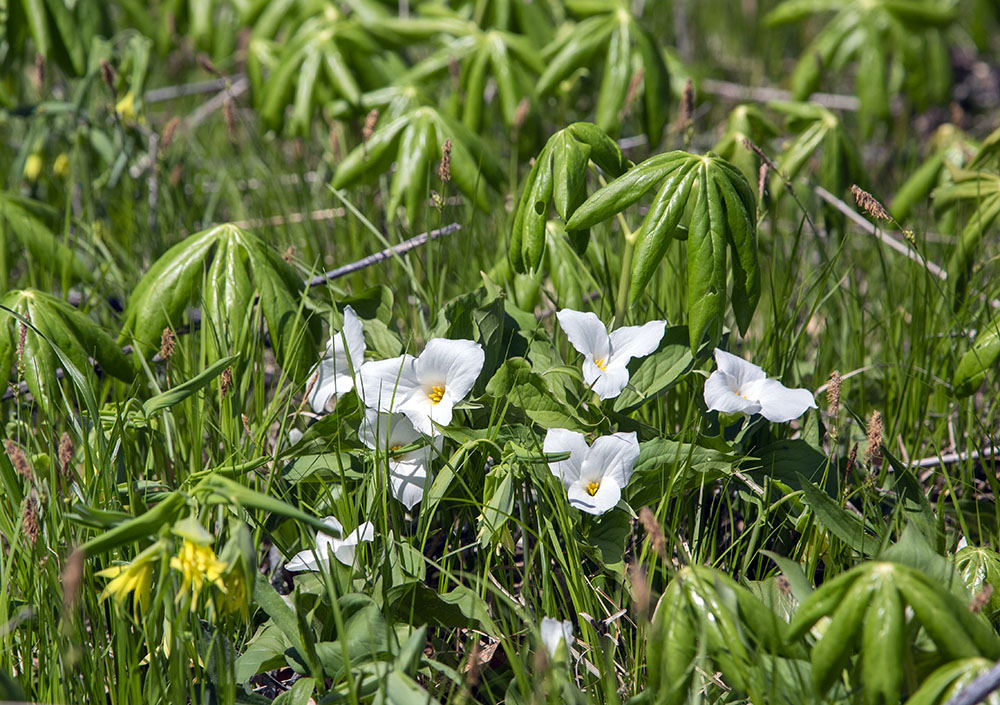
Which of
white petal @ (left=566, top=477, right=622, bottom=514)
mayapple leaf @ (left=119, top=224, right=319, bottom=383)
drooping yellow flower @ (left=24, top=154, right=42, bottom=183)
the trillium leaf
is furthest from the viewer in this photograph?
drooping yellow flower @ (left=24, top=154, right=42, bottom=183)

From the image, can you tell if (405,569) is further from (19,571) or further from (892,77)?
(892,77)

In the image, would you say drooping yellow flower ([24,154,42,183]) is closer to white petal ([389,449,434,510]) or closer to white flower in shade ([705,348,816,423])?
white petal ([389,449,434,510])

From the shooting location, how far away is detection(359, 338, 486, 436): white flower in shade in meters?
1.47

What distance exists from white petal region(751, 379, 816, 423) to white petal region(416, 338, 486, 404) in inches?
20.4

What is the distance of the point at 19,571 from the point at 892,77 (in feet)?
13.5

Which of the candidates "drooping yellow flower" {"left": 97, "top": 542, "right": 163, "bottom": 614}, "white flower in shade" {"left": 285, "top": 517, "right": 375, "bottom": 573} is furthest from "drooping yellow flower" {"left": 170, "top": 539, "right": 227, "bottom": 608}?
"white flower in shade" {"left": 285, "top": 517, "right": 375, "bottom": 573}

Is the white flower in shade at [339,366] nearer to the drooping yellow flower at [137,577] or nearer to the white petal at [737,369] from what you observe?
the drooping yellow flower at [137,577]

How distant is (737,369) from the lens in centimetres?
155

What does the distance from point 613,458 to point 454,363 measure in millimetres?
331

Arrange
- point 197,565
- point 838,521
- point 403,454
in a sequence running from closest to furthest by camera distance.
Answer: point 197,565 < point 838,521 < point 403,454

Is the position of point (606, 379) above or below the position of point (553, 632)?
above

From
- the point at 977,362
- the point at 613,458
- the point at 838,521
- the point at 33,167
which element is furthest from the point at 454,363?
the point at 33,167

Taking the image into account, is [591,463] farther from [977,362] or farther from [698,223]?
[977,362]

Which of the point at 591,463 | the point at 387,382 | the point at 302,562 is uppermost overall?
the point at 387,382
